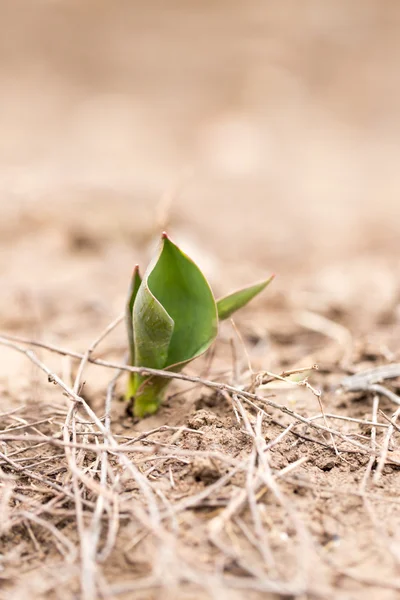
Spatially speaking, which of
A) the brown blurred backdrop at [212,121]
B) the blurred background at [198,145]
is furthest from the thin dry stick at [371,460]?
the brown blurred backdrop at [212,121]

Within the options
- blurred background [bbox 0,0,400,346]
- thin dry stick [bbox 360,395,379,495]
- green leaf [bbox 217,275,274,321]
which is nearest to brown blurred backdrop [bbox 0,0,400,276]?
blurred background [bbox 0,0,400,346]

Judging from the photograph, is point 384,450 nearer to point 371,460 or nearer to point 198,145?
point 371,460

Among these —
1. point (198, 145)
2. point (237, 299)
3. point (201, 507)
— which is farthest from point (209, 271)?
point (198, 145)

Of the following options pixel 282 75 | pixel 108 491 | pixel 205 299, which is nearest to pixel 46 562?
pixel 108 491

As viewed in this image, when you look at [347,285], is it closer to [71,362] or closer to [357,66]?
[71,362]

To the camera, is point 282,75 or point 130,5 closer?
point 282,75

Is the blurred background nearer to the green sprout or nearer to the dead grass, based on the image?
the green sprout

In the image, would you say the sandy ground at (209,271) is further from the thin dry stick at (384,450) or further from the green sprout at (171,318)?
the green sprout at (171,318)
